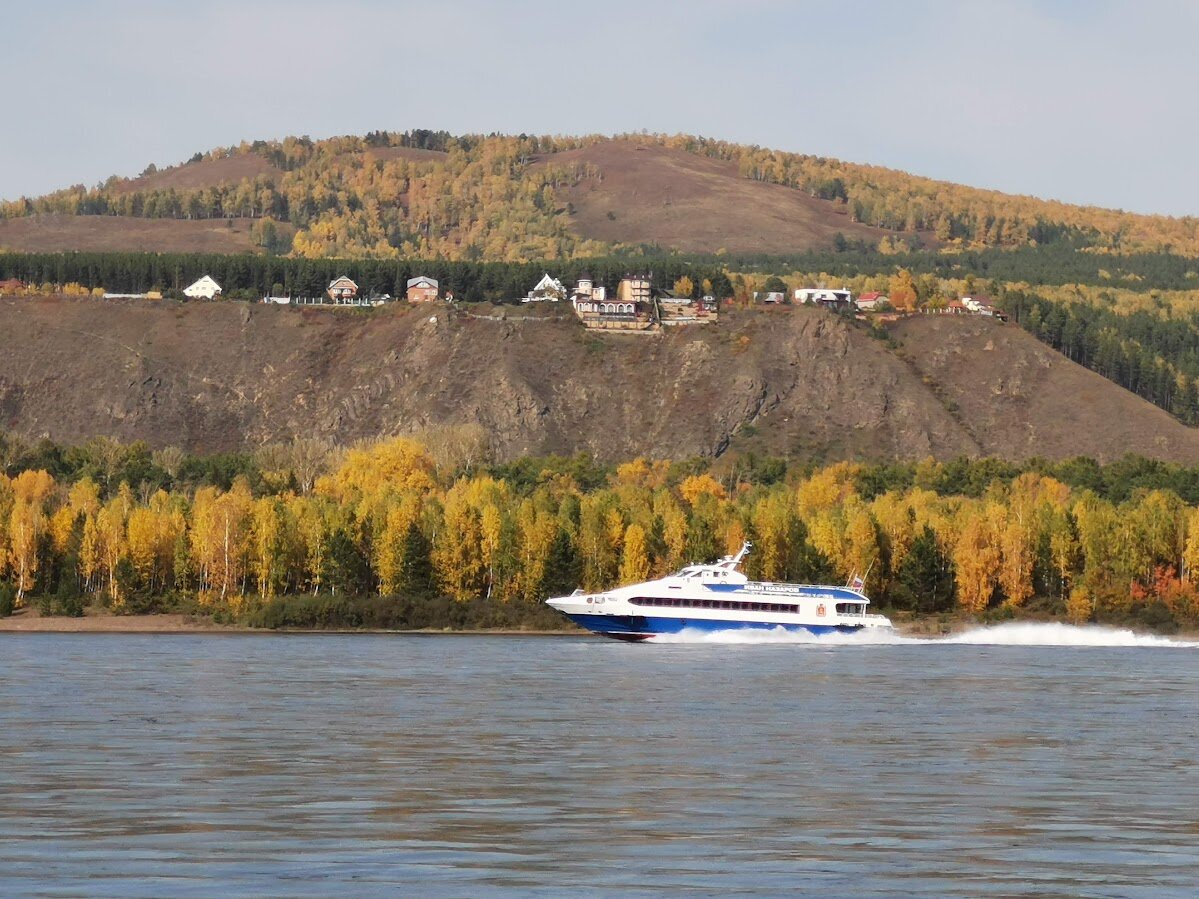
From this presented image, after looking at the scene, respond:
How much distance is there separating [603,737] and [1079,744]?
14.0 m

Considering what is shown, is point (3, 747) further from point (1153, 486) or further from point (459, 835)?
point (1153, 486)

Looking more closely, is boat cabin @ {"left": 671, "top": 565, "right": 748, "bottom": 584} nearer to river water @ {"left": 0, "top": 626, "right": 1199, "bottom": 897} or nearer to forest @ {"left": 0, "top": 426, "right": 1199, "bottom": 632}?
forest @ {"left": 0, "top": 426, "right": 1199, "bottom": 632}

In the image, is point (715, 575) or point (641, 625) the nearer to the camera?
point (641, 625)

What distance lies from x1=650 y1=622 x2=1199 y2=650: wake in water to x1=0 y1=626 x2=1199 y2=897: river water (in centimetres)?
3069

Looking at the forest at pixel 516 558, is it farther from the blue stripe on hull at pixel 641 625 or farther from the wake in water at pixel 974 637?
the blue stripe on hull at pixel 641 625

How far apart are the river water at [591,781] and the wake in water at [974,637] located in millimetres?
30693

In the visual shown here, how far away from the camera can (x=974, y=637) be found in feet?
431

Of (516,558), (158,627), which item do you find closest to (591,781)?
(158,627)

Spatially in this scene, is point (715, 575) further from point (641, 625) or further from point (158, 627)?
point (158, 627)

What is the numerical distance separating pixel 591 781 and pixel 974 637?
86652 millimetres

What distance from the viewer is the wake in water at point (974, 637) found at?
408 feet

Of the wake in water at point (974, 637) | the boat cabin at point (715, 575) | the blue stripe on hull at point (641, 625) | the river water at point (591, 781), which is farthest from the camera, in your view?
the boat cabin at point (715, 575)

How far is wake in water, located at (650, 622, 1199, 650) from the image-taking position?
124375mm

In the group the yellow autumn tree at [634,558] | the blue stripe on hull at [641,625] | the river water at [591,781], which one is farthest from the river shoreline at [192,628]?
the river water at [591,781]
